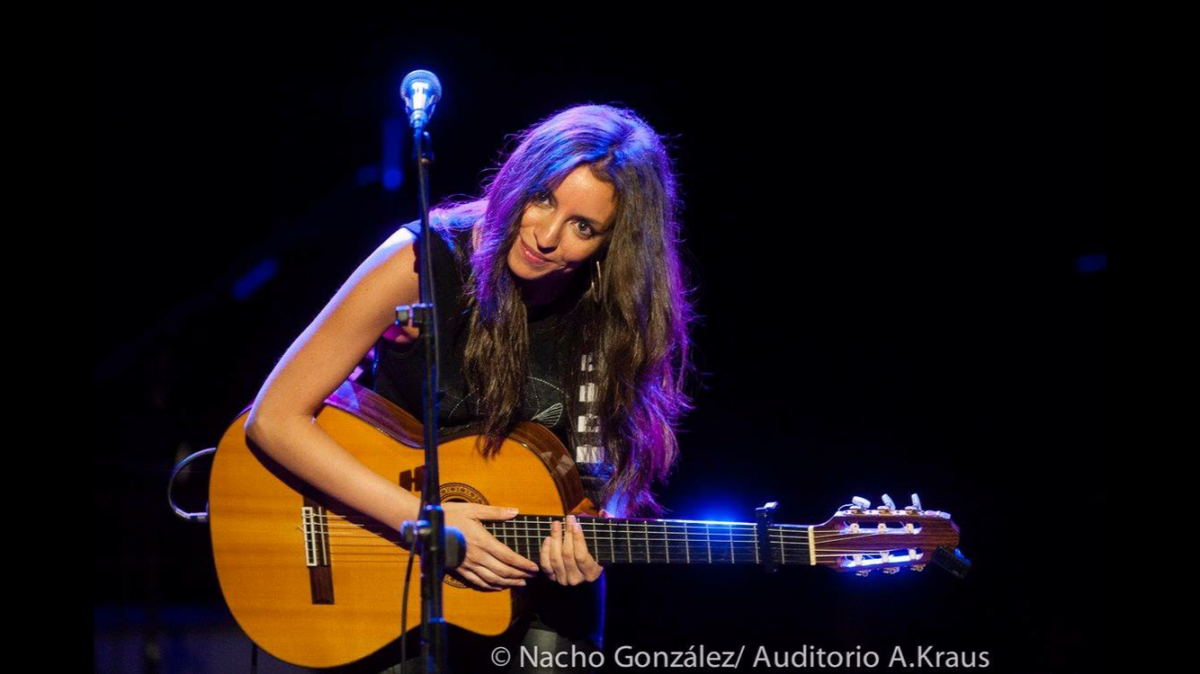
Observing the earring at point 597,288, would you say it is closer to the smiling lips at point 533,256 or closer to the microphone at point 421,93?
the smiling lips at point 533,256

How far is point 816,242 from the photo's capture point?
429cm

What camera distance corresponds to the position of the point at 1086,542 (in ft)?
13.6

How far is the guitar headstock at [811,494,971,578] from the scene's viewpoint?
2797mm

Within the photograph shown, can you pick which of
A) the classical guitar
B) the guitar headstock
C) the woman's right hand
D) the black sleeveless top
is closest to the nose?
the black sleeveless top

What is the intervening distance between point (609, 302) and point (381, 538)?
3.06ft

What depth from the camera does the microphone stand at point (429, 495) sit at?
75.1 inches

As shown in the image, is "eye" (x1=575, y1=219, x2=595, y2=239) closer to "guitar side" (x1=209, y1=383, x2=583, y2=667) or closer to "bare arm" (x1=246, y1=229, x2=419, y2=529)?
"bare arm" (x1=246, y1=229, x2=419, y2=529)

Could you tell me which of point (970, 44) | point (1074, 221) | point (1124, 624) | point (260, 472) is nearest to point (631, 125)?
point (260, 472)

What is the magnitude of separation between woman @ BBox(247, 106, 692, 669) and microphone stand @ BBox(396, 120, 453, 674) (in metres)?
0.48

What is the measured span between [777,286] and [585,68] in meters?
1.26

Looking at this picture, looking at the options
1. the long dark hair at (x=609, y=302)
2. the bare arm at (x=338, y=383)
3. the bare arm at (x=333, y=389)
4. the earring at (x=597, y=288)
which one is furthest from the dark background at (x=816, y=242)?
the bare arm at (x=338, y=383)

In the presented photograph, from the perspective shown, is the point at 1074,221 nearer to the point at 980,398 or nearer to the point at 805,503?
the point at 980,398

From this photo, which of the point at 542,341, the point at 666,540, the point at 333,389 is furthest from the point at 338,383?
the point at 666,540

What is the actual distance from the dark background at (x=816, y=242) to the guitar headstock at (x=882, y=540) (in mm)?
1386
